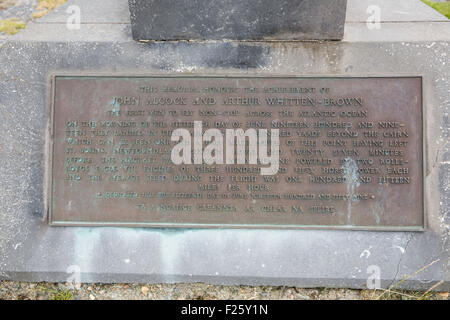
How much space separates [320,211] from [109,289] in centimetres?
190

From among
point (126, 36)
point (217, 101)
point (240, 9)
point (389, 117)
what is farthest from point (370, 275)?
point (126, 36)

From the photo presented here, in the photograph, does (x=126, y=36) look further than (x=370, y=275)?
Yes

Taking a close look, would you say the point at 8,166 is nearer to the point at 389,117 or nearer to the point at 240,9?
the point at 240,9

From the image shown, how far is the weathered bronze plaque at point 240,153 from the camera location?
9.12ft

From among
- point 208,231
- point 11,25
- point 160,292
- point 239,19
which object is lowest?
point 160,292

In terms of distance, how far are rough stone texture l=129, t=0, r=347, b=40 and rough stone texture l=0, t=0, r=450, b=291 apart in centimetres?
9

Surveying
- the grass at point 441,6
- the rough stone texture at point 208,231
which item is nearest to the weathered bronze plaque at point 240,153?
the rough stone texture at point 208,231

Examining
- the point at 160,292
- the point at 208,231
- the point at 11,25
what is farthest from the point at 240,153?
the point at 11,25

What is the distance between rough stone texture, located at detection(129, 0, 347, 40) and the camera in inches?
110

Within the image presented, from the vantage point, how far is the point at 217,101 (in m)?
2.88

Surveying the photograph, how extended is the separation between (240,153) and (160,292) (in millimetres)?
1361

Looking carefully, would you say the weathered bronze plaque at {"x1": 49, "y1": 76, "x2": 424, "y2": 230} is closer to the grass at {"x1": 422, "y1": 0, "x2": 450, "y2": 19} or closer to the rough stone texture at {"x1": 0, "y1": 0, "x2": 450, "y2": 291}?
the rough stone texture at {"x1": 0, "y1": 0, "x2": 450, "y2": 291}

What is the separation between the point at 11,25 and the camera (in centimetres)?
397

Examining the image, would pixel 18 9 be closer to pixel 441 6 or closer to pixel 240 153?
pixel 240 153
